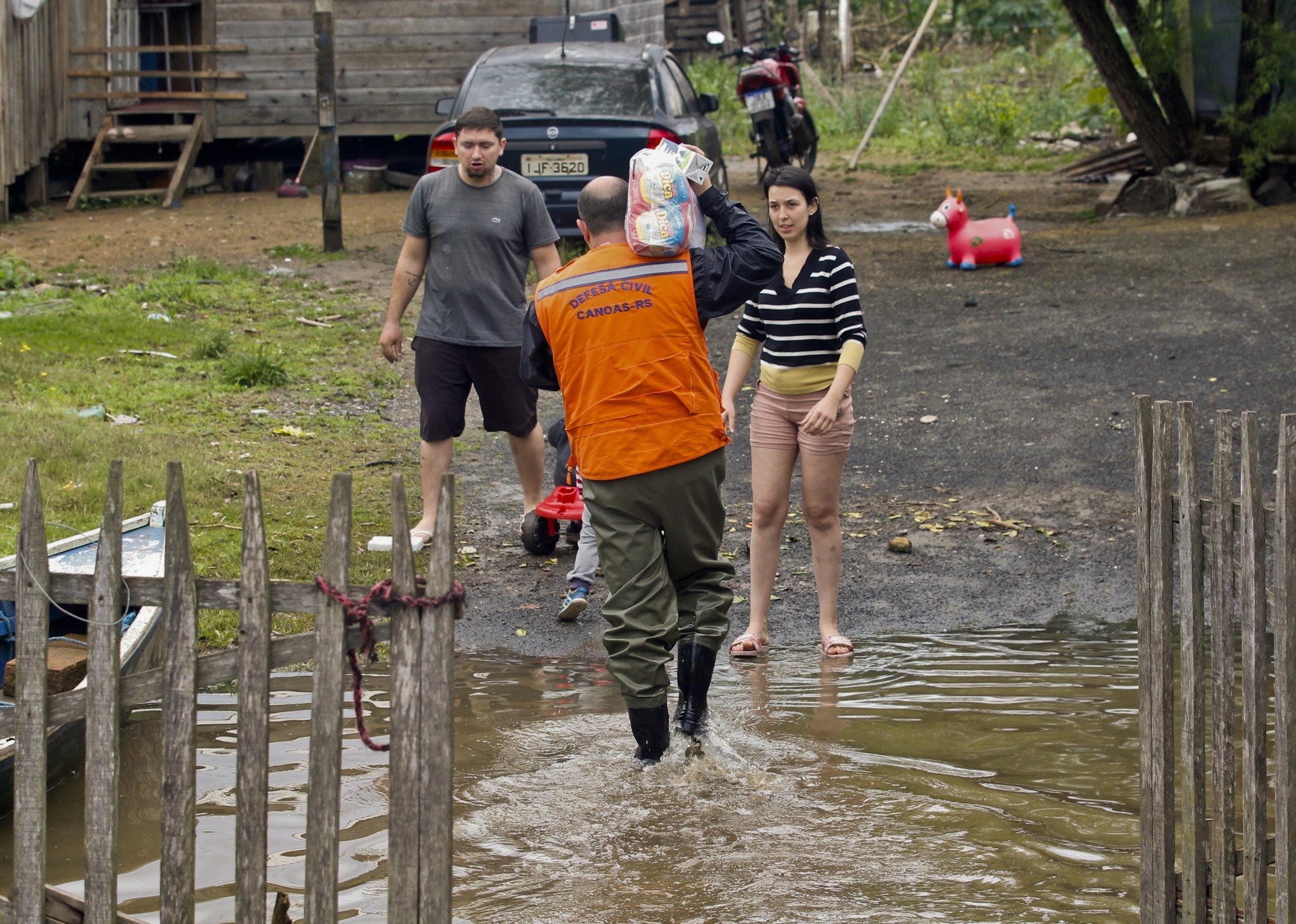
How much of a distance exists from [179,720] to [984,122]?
65.7 feet

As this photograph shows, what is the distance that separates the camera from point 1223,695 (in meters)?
2.95

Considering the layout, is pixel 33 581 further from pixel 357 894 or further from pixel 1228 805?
pixel 1228 805

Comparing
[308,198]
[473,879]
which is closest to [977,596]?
[473,879]

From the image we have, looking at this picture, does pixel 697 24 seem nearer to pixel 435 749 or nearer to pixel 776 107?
pixel 776 107

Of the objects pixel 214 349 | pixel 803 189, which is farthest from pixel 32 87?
pixel 803 189

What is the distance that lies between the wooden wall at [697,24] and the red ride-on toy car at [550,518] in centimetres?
2407

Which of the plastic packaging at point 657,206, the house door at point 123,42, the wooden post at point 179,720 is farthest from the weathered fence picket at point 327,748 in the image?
the house door at point 123,42

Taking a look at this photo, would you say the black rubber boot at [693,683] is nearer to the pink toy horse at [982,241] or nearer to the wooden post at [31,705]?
the wooden post at [31,705]

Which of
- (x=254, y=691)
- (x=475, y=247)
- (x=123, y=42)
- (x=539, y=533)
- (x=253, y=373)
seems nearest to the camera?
(x=254, y=691)

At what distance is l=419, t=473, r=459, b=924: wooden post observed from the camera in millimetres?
2740

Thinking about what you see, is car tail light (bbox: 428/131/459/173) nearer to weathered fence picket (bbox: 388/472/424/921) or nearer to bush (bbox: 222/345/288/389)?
bush (bbox: 222/345/288/389)

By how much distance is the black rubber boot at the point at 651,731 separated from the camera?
14.0 ft

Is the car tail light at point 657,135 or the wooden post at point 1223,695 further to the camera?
the car tail light at point 657,135

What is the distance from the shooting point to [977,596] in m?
5.96
